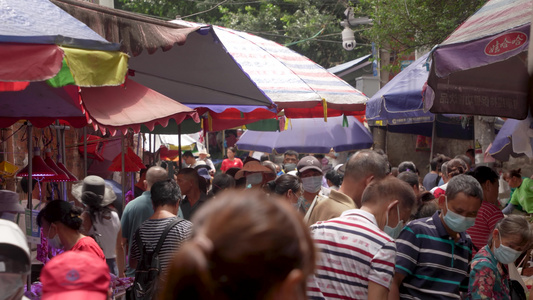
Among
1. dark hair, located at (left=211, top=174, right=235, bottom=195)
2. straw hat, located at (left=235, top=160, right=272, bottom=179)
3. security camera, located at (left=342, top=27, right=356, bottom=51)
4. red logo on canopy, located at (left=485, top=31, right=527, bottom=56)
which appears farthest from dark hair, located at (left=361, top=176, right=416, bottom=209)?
security camera, located at (left=342, top=27, right=356, bottom=51)

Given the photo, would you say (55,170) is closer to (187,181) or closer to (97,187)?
(97,187)

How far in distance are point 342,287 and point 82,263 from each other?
1.91m

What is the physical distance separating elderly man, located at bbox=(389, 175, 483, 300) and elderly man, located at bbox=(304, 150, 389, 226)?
0.44m

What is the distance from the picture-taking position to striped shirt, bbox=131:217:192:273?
5.38m

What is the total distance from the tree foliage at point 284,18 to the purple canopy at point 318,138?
11007 millimetres

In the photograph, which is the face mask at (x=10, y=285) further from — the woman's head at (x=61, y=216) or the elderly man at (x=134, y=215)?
the elderly man at (x=134, y=215)

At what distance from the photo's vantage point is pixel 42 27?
399cm

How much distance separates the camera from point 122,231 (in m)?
7.17

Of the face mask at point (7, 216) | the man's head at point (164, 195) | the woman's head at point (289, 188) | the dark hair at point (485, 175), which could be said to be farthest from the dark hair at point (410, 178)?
the face mask at point (7, 216)

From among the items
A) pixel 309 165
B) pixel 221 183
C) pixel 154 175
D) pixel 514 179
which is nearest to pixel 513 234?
pixel 309 165

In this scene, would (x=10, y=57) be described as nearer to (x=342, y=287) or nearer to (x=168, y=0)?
(x=342, y=287)

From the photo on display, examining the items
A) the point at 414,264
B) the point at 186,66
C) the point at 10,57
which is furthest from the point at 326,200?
the point at 186,66

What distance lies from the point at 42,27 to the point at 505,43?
9.85 ft

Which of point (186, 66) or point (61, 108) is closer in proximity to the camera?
point (61, 108)
